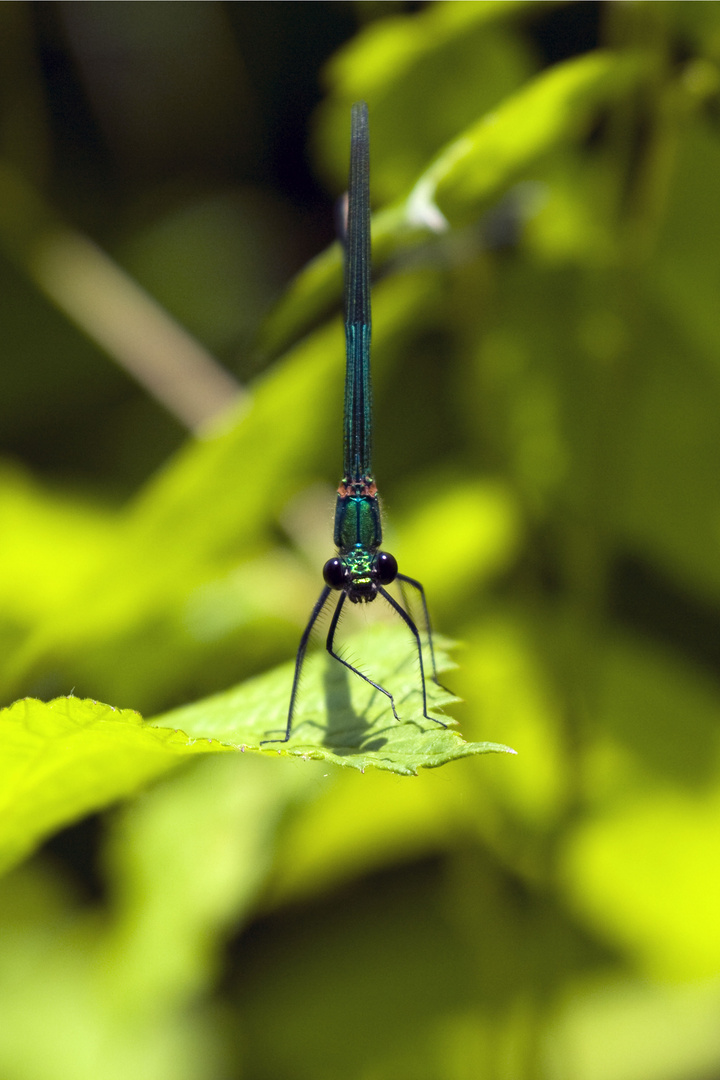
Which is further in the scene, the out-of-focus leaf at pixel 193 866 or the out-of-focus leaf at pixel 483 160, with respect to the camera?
the out-of-focus leaf at pixel 193 866

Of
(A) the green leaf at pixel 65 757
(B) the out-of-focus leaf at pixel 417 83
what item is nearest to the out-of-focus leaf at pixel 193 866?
(A) the green leaf at pixel 65 757

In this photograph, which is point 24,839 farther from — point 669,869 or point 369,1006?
point 369,1006

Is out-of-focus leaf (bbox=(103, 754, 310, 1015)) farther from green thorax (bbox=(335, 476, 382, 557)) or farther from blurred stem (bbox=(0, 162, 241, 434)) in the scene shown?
blurred stem (bbox=(0, 162, 241, 434))

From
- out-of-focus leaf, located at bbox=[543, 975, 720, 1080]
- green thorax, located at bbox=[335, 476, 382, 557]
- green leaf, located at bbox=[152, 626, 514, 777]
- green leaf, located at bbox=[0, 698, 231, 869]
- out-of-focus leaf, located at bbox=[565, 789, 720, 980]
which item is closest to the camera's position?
green leaf, located at bbox=[0, 698, 231, 869]

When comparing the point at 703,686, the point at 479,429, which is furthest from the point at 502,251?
the point at 703,686

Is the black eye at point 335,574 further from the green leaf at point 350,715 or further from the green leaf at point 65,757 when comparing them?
the green leaf at point 65,757

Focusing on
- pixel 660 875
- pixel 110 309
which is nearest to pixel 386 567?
pixel 660 875

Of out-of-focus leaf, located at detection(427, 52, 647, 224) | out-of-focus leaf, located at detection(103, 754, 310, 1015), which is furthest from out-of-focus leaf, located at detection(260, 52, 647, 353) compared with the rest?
out-of-focus leaf, located at detection(103, 754, 310, 1015)
